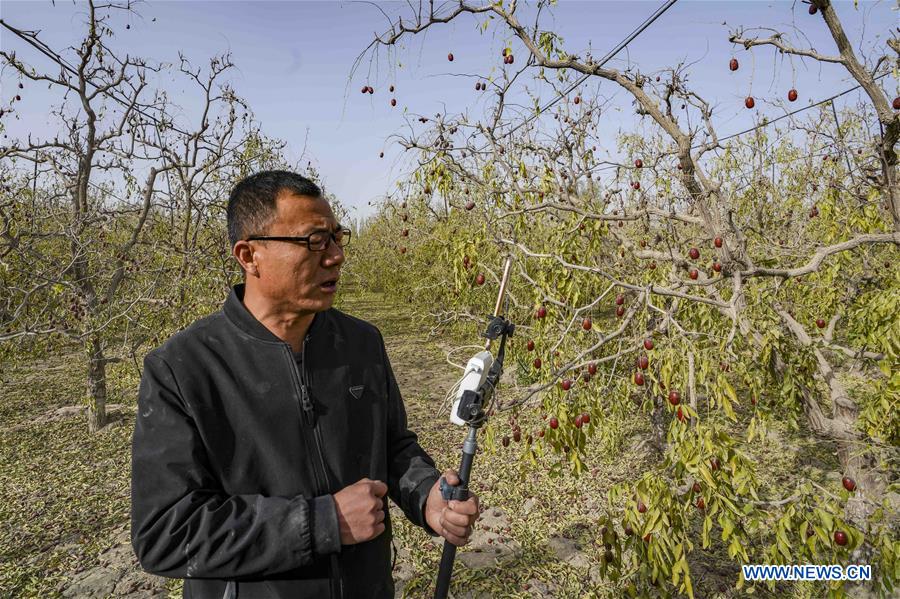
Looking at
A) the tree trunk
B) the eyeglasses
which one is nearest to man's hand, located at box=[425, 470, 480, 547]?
the eyeglasses

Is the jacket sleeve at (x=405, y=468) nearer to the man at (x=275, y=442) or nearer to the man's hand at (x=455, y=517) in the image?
the man at (x=275, y=442)

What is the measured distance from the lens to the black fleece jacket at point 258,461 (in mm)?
1516

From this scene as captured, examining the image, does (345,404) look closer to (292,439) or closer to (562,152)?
(292,439)

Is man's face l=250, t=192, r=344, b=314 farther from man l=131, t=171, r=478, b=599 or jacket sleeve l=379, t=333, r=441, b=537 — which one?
jacket sleeve l=379, t=333, r=441, b=537

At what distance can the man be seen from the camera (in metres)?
1.52

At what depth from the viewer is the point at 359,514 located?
63.2 inches

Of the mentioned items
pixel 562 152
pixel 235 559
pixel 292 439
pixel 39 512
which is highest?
pixel 562 152

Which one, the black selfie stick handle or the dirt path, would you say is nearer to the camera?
the black selfie stick handle

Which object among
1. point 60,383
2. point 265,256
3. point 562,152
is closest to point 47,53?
point 265,256

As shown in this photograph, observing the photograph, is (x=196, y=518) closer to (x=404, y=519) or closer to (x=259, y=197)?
(x=259, y=197)

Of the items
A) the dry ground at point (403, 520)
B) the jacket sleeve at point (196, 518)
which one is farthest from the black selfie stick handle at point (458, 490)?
the dry ground at point (403, 520)

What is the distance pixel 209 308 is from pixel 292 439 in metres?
5.64

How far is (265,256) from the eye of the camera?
6.14ft

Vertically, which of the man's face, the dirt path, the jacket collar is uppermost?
the man's face
